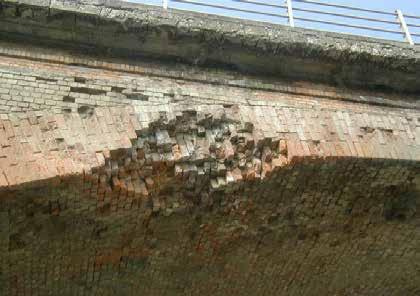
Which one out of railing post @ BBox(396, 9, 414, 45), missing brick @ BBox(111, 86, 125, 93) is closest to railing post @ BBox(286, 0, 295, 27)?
railing post @ BBox(396, 9, 414, 45)

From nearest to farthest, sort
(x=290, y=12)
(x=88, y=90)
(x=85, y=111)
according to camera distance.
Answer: (x=85, y=111) < (x=88, y=90) < (x=290, y=12)

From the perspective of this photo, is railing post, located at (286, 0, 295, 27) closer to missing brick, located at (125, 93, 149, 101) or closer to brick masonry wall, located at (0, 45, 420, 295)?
brick masonry wall, located at (0, 45, 420, 295)

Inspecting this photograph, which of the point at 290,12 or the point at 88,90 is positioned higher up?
the point at 290,12

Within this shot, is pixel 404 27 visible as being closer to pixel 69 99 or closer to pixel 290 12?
pixel 290 12

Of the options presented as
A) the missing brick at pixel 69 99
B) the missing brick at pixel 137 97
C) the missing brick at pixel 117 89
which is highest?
the missing brick at pixel 117 89

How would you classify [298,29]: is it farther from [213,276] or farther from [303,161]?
[213,276]

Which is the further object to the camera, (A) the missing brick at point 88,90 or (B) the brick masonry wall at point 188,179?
(A) the missing brick at point 88,90

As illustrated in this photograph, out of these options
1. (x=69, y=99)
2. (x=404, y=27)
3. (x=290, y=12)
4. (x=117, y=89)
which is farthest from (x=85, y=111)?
(x=404, y=27)

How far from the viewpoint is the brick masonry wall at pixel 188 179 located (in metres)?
4.91

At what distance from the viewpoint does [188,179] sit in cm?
516

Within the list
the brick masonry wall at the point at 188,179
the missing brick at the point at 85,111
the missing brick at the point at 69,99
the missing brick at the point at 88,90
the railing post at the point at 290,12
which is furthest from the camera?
the railing post at the point at 290,12

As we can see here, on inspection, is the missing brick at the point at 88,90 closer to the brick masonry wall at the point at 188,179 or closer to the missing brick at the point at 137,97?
the brick masonry wall at the point at 188,179

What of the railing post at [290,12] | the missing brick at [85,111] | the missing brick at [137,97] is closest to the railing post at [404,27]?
the railing post at [290,12]

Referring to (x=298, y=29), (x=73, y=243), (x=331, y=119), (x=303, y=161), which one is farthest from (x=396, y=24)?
(x=73, y=243)
